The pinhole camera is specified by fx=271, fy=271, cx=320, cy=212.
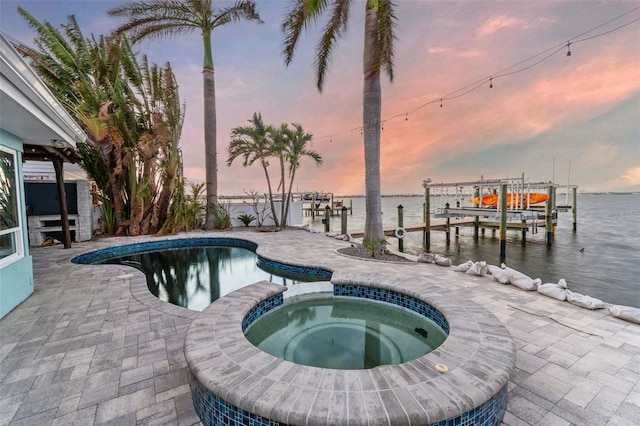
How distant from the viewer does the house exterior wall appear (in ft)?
12.0

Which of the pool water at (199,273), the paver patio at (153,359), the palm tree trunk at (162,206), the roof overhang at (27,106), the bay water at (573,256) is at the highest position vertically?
the roof overhang at (27,106)

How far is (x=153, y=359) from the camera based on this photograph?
2.63 metres

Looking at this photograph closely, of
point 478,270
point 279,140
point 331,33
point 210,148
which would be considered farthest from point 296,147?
point 478,270

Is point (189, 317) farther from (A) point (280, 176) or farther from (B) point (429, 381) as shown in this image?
(A) point (280, 176)

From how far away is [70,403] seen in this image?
2059 mm

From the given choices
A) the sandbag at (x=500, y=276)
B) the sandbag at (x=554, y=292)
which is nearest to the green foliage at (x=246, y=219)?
the sandbag at (x=500, y=276)

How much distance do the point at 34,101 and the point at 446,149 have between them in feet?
56.7

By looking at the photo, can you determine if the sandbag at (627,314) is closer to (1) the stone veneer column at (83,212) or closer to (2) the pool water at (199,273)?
(2) the pool water at (199,273)

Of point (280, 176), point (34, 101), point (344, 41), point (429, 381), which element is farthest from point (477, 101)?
point (34, 101)

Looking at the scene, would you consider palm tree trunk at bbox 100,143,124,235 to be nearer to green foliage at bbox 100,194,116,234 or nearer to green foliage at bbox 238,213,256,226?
green foliage at bbox 100,194,116,234

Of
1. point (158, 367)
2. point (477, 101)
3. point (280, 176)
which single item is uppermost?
point (477, 101)

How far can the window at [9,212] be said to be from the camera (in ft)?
12.4

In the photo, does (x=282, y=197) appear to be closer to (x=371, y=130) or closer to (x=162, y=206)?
(x=162, y=206)

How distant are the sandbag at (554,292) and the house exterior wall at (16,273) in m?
7.69
